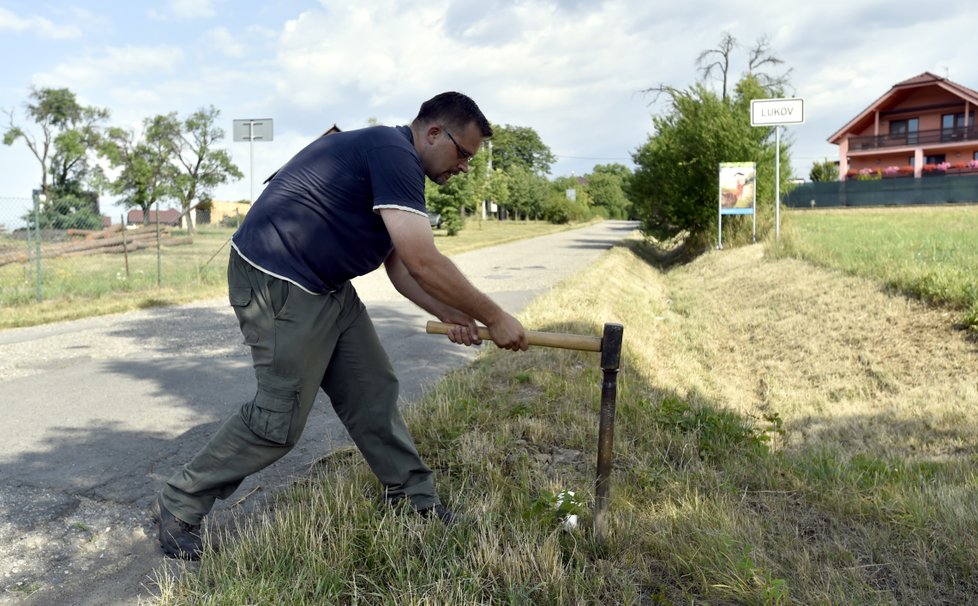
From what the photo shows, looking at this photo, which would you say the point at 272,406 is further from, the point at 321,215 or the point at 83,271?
the point at 83,271

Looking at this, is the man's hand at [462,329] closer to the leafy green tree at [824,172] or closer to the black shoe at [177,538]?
the black shoe at [177,538]

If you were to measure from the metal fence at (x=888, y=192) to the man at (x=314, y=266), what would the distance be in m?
35.4

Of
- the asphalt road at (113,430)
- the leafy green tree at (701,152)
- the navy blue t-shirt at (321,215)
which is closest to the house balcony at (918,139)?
the leafy green tree at (701,152)

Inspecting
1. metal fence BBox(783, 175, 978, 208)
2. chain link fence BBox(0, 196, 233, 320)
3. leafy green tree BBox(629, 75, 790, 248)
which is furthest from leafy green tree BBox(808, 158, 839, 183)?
chain link fence BBox(0, 196, 233, 320)

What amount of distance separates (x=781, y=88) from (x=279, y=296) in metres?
23.5

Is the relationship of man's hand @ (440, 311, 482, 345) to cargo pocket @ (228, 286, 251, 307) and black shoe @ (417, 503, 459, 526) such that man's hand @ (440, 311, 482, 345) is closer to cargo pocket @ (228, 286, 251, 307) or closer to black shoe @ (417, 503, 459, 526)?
black shoe @ (417, 503, 459, 526)

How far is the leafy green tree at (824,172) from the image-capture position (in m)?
59.8

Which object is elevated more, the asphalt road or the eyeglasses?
the eyeglasses

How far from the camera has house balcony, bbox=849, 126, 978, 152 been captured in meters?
50.1

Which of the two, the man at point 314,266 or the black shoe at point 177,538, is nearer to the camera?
the man at point 314,266

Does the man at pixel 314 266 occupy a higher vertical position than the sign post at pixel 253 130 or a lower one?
lower

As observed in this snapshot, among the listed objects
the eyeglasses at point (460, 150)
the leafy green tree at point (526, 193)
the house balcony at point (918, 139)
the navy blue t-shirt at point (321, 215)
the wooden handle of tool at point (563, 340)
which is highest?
the house balcony at point (918, 139)

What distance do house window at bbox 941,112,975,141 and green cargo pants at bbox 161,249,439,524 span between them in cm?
5711

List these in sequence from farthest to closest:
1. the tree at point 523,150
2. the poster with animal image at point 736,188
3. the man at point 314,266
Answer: the tree at point 523,150 → the poster with animal image at point 736,188 → the man at point 314,266
